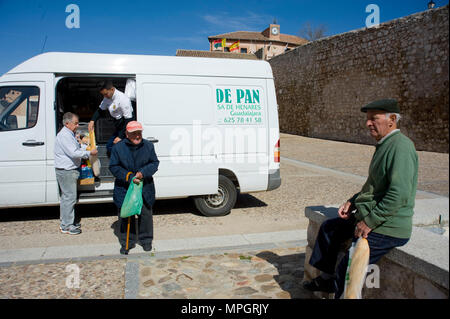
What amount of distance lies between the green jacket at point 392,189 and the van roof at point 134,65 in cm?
386

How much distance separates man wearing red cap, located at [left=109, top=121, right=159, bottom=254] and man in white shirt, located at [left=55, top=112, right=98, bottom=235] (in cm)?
100

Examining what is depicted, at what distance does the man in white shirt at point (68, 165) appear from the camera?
512 cm

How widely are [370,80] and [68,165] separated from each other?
17862 millimetres

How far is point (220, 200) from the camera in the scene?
249 inches

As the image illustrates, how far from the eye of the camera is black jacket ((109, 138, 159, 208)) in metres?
4.46

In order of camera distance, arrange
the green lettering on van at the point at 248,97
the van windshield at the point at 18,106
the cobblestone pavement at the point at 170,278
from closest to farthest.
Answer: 1. the cobblestone pavement at the point at 170,278
2. the van windshield at the point at 18,106
3. the green lettering on van at the point at 248,97

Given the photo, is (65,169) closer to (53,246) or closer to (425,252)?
(53,246)

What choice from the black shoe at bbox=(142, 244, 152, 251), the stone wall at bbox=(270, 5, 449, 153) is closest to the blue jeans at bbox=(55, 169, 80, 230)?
the black shoe at bbox=(142, 244, 152, 251)

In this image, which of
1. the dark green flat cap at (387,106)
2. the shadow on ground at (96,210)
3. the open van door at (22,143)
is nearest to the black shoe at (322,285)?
the dark green flat cap at (387,106)

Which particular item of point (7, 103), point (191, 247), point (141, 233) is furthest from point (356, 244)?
point (7, 103)

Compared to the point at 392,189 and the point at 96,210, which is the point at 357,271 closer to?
the point at 392,189

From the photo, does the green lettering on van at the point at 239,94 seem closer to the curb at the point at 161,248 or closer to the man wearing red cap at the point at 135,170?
the man wearing red cap at the point at 135,170
